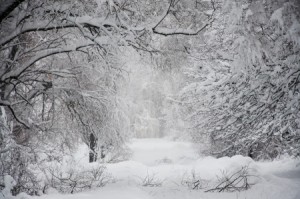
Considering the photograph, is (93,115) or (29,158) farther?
(93,115)

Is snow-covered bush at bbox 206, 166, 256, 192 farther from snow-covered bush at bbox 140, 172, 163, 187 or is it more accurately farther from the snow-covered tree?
snow-covered bush at bbox 140, 172, 163, 187

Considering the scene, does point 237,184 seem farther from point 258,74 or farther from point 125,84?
point 125,84

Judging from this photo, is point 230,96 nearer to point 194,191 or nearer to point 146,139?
point 194,191

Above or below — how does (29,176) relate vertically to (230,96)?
below

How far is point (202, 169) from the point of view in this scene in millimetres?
11289

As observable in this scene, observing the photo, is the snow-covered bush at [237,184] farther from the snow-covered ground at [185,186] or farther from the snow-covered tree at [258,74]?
the snow-covered tree at [258,74]

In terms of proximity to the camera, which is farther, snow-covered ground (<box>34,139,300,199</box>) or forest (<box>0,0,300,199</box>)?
snow-covered ground (<box>34,139,300,199</box>)

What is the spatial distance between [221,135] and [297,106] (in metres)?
3.05

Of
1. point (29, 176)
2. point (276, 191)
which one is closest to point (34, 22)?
point (29, 176)

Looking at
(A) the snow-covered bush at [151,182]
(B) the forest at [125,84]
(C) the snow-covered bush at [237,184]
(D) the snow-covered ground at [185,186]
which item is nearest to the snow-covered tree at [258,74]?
(B) the forest at [125,84]

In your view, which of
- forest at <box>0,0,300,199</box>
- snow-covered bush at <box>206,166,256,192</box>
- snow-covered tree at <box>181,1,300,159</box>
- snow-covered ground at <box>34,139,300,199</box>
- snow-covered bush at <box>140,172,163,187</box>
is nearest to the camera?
snow-covered tree at <box>181,1,300,159</box>

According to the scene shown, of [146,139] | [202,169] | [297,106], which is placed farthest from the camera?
[146,139]

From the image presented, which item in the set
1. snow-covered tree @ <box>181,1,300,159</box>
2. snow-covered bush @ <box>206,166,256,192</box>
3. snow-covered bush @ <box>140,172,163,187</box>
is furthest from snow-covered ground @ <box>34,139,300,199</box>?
snow-covered tree @ <box>181,1,300,159</box>

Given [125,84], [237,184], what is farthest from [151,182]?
[125,84]
